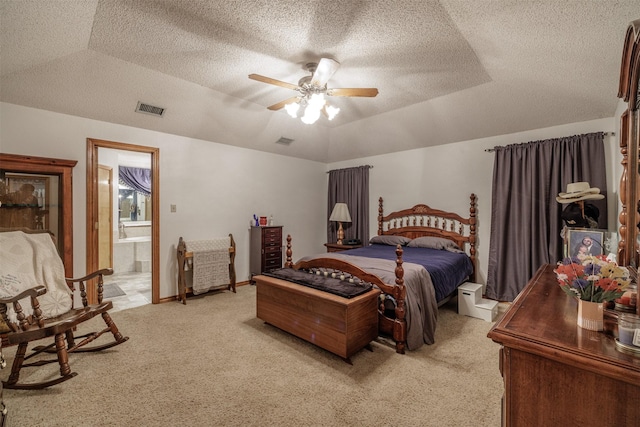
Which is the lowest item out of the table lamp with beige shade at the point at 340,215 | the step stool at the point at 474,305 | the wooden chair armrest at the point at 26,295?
the step stool at the point at 474,305

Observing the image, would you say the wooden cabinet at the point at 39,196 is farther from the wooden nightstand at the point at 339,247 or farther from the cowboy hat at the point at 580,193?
the cowboy hat at the point at 580,193

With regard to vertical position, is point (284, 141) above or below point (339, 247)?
above

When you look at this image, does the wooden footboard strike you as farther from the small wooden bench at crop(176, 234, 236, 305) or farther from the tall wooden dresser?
the small wooden bench at crop(176, 234, 236, 305)

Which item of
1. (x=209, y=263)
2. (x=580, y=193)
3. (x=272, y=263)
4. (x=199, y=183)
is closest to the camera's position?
(x=580, y=193)

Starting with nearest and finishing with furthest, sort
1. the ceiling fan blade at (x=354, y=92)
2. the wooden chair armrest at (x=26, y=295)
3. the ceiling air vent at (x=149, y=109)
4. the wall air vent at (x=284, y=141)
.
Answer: the wooden chair armrest at (x=26, y=295) → the ceiling fan blade at (x=354, y=92) → the ceiling air vent at (x=149, y=109) → the wall air vent at (x=284, y=141)

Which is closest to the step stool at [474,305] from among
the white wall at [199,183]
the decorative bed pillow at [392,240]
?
the decorative bed pillow at [392,240]

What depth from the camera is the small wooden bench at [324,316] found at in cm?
238

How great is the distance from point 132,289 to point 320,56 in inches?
182

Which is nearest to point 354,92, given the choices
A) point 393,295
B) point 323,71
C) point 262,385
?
point 323,71

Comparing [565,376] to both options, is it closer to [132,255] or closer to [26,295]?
[26,295]

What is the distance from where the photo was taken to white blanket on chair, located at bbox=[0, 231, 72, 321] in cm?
243

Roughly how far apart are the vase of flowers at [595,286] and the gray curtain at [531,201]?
115 inches

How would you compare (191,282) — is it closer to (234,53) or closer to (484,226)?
(234,53)

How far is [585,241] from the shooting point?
2.71 meters
